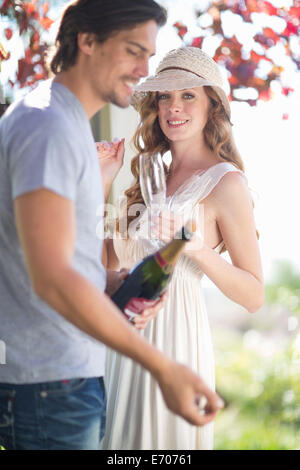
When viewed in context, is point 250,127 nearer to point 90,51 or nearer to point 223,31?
point 223,31

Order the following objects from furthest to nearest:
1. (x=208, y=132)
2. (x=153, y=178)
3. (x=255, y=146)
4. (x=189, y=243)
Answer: (x=255, y=146) → (x=208, y=132) → (x=189, y=243) → (x=153, y=178)

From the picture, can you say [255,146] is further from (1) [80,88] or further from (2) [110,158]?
(1) [80,88]

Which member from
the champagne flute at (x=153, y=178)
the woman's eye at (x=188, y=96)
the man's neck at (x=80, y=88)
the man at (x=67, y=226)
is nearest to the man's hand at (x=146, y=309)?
the man at (x=67, y=226)

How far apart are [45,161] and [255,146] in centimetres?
360

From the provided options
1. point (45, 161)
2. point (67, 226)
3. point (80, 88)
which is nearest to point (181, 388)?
point (67, 226)

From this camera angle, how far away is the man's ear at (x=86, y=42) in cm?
142

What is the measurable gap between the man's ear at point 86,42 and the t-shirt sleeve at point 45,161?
11.0 inches

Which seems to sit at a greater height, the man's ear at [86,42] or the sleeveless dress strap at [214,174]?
the man's ear at [86,42]

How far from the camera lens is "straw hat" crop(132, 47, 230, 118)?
2355mm

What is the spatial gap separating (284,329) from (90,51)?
530 centimetres

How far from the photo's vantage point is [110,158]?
2336 mm

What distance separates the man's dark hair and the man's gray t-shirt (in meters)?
0.13

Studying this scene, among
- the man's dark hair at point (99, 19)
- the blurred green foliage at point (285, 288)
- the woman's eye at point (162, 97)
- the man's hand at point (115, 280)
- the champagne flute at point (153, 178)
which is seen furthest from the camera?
the blurred green foliage at point (285, 288)

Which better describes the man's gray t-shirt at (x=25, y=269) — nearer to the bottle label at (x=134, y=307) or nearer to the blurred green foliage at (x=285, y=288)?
the bottle label at (x=134, y=307)
